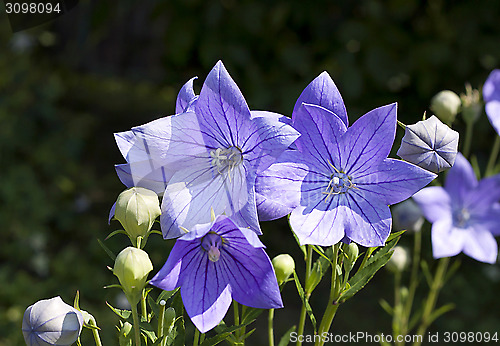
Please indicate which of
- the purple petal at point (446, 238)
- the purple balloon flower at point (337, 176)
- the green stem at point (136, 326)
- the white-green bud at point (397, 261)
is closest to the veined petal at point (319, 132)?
the purple balloon flower at point (337, 176)

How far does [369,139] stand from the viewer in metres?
0.53

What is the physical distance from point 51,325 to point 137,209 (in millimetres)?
139

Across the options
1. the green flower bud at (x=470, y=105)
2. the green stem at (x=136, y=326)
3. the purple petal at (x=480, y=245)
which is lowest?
the purple petal at (x=480, y=245)

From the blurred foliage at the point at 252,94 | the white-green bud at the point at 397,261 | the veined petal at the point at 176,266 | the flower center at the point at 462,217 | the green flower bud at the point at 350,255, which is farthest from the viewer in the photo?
the blurred foliage at the point at 252,94

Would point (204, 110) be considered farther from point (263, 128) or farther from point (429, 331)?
point (429, 331)

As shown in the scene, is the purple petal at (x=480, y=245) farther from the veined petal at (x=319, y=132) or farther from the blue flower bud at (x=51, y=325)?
the blue flower bud at (x=51, y=325)

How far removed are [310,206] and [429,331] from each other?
6.89 feet

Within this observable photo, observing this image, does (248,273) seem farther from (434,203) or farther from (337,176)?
(434,203)

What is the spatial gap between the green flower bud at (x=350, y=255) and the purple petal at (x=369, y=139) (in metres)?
0.09

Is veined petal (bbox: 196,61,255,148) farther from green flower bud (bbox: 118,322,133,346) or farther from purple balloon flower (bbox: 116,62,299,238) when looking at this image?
green flower bud (bbox: 118,322,133,346)

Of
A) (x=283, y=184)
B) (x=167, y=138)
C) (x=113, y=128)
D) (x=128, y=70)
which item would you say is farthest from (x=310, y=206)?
(x=128, y=70)

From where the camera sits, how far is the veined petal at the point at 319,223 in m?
0.49

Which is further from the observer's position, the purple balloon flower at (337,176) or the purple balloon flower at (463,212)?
the purple balloon flower at (463,212)

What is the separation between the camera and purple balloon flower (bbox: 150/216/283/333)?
48 cm
